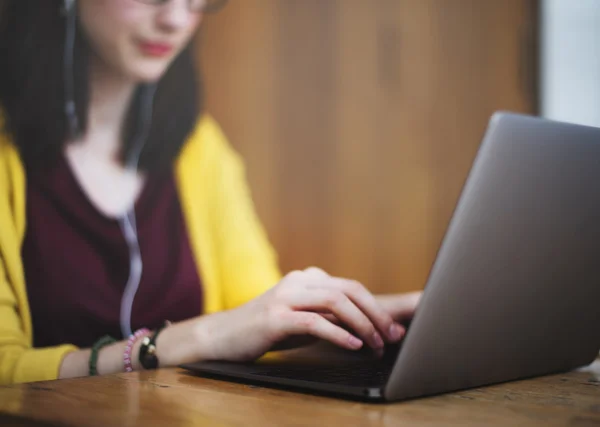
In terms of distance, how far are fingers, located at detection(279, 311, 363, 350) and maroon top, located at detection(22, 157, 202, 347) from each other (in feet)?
1.97

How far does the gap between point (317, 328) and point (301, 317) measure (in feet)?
0.12

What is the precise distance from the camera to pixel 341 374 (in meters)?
0.75

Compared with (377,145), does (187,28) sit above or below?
above

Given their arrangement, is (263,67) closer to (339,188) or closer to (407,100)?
(339,188)

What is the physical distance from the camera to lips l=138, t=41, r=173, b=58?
144cm

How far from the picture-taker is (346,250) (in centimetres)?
189

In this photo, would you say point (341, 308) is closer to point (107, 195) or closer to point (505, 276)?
point (505, 276)

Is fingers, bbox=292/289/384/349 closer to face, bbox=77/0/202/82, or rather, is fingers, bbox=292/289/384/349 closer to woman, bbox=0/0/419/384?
woman, bbox=0/0/419/384

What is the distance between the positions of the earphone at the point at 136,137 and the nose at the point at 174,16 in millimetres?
142

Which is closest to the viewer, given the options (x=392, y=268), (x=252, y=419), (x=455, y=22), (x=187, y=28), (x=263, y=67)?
(x=252, y=419)

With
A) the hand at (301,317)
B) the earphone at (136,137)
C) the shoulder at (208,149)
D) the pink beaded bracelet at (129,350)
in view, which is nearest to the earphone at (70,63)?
the earphone at (136,137)

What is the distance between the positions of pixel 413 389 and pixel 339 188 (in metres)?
1.27

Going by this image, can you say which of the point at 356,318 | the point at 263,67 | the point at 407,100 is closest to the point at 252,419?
the point at 356,318

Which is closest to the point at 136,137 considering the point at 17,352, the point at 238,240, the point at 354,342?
the point at 238,240
